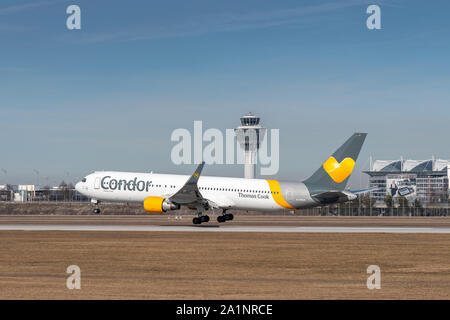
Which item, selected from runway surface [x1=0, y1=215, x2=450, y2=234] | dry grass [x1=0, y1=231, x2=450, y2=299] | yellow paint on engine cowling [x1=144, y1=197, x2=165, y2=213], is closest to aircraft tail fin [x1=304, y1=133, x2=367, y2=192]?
runway surface [x1=0, y1=215, x2=450, y2=234]

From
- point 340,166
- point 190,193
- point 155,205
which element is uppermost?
point 340,166

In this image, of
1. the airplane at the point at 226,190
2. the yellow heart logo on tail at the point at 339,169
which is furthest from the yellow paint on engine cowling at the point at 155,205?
the yellow heart logo on tail at the point at 339,169

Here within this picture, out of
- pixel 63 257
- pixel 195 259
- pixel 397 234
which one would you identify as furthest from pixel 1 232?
pixel 397 234

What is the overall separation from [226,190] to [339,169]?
1122 centimetres

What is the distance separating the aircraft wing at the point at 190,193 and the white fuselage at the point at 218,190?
4646 millimetres

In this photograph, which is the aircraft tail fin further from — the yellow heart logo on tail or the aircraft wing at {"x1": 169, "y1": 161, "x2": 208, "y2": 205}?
the aircraft wing at {"x1": 169, "y1": 161, "x2": 208, "y2": 205}

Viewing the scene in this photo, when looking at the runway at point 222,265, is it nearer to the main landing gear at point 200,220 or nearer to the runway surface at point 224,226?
the runway surface at point 224,226

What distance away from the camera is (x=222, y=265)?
1062 inches

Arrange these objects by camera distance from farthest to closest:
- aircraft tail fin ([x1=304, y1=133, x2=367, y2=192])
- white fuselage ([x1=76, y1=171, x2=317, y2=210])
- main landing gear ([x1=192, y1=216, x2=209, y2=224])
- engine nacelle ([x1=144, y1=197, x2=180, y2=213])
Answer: white fuselage ([x1=76, y1=171, x2=317, y2=210]) → aircraft tail fin ([x1=304, y1=133, x2=367, y2=192]) → main landing gear ([x1=192, y1=216, x2=209, y2=224]) → engine nacelle ([x1=144, y1=197, x2=180, y2=213])

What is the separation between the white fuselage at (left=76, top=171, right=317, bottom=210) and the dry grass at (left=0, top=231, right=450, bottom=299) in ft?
53.3

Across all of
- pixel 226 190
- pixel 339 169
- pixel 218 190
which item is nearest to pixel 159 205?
pixel 218 190

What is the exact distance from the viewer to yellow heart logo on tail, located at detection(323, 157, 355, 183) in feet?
191

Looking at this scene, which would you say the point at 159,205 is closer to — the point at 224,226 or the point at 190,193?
the point at 190,193
